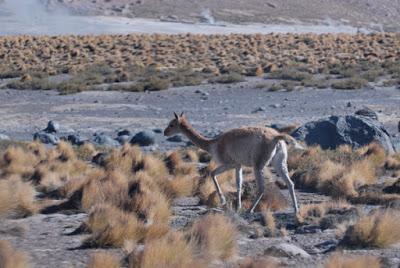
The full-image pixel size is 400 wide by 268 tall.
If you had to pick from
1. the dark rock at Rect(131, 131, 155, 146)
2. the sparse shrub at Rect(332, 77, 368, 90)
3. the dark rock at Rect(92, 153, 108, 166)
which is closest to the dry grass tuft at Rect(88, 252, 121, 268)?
the dark rock at Rect(92, 153, 108, 166)

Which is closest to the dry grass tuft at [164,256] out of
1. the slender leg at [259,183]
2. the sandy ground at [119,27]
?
the slender leg at [259,183]

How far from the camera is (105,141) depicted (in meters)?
23.2

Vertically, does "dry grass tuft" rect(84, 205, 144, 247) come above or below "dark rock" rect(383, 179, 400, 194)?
above

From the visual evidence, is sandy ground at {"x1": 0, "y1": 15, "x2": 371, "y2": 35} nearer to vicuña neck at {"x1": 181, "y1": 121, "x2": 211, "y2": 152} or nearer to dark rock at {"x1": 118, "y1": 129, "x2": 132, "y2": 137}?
dark rock at {"x1": 118, "y1": 129, "x2": 132, "y2": 137}

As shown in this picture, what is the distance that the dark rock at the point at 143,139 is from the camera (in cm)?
2256

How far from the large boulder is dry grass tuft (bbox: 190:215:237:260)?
37.8 feet

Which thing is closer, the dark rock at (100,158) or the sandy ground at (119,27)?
the dark rock at (100,158)

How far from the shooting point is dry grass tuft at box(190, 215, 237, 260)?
9.43m

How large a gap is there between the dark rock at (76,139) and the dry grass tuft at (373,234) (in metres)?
13.3

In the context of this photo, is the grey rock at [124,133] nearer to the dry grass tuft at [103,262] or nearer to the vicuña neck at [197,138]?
the vicuña neck at [197,138]

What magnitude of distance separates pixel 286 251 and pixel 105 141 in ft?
45.9

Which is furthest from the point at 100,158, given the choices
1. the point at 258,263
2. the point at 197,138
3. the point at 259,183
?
the point at 258,263

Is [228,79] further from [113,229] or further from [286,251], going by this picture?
[286,251]

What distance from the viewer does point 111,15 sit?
11056 cm
